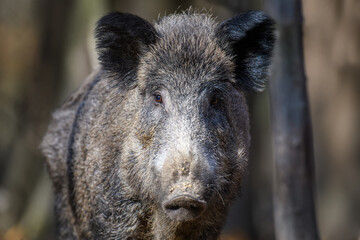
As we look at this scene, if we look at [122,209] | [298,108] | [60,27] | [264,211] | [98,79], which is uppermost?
[60,27]

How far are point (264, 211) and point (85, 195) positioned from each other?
6566 mm

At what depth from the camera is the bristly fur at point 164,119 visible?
499 cm

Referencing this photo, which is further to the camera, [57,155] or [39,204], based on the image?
[39,204]

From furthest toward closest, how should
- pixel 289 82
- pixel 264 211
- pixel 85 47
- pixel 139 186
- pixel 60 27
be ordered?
1. pixel 60 27
2. pixel 264 211
3. pixel 85 47
4. pixel 289 82
5. pixel 139 186

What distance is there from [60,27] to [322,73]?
6238mm

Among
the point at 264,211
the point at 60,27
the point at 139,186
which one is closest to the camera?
the point at 139,186

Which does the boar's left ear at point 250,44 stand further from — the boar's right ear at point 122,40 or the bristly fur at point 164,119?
the boar's right ear at point 122,40

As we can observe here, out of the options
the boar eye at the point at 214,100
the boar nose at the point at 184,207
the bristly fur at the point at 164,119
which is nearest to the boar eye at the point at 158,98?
the bristly fur at the point at 164,119

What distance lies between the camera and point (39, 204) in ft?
41.1

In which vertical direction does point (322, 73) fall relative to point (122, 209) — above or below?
above

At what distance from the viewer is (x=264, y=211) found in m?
12.1

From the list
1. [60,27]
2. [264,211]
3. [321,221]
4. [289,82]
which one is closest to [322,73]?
[321,221]

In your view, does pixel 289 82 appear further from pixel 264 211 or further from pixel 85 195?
pixel 264 211

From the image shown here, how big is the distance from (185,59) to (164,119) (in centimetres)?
53
